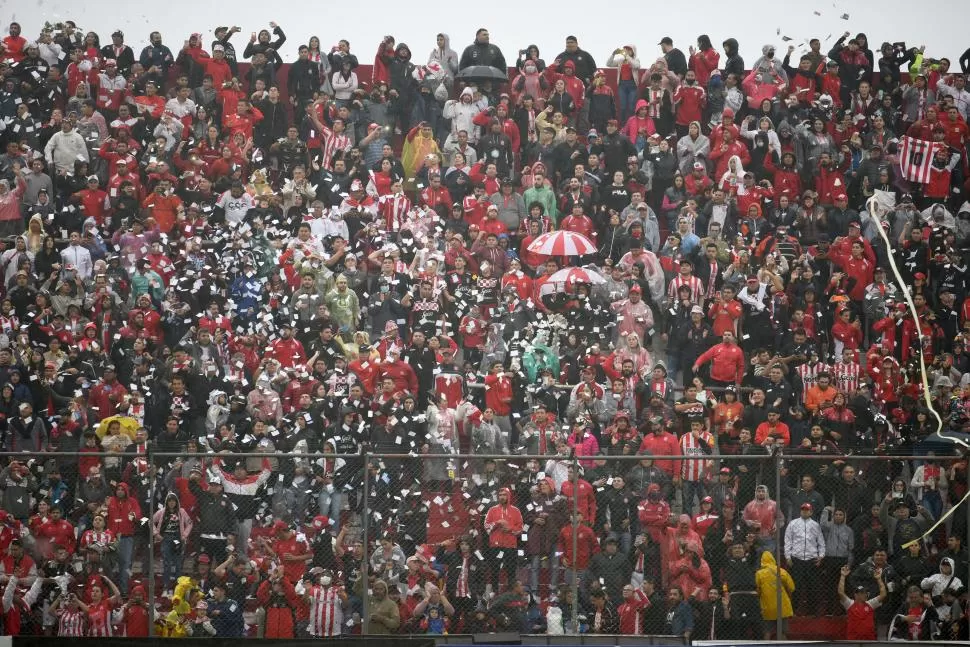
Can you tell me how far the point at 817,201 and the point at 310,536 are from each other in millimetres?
9710

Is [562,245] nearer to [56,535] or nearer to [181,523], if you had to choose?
[181,523]

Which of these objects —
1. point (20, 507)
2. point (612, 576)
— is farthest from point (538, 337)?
point (20, 507)

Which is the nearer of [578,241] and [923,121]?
[578,241]

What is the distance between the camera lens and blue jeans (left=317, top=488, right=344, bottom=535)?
14414 mm

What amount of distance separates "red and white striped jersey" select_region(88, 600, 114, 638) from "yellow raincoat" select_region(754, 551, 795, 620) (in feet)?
19.2

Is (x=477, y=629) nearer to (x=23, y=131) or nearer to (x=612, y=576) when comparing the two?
(x=612, y=576)

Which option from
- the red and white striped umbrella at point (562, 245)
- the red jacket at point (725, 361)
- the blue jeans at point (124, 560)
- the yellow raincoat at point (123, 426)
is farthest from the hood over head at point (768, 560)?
the yellow raincoat at point (123, 426)

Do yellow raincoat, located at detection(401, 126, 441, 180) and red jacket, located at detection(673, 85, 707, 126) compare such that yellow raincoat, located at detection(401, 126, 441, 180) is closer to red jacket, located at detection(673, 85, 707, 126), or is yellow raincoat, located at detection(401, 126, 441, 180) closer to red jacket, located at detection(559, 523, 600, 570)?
red jacket, located at detection(673, 85, 707, 126)

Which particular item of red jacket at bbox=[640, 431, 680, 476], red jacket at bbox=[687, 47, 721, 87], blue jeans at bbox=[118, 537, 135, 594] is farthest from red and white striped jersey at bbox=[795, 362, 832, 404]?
blue jeans at bbox=[118, 537, 135, 594]

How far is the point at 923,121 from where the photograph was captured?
21891 mm

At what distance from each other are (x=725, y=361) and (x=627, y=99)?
213 inches

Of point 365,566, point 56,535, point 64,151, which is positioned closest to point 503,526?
point 365,566

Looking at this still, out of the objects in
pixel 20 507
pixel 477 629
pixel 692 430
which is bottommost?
pixel 477 629

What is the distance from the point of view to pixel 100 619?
555 inches
